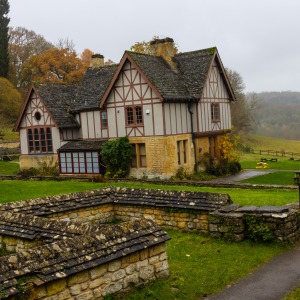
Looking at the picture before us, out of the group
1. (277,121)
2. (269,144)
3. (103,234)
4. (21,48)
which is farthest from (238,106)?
(103,234)

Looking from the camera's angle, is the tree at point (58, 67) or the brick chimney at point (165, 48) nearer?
the brick chimney at point (165, 48)

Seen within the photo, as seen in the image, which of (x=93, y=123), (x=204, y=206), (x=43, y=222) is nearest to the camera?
(x=43, y=222)

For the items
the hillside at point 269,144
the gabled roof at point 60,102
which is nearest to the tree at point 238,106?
the hillside at point 269,144

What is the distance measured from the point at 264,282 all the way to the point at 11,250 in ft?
19.8

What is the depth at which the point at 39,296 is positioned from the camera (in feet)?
23.1

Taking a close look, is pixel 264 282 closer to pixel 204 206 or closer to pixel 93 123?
pixel 204 206

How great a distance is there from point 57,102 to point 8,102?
74.4 feet

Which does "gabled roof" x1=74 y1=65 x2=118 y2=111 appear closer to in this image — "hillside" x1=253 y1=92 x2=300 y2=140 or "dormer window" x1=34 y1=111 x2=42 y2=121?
"dormer window" x1=34 y1=111 x2=42 y2=121

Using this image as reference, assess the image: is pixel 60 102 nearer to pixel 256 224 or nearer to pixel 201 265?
pixel 256 224

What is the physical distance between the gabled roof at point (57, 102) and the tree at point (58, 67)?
73.1 ft

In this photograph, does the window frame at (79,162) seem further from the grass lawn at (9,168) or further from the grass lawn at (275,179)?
the grass lawn at (275,179)

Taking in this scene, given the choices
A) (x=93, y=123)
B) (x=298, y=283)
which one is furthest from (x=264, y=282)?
(x=93, y=123)

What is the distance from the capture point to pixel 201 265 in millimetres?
10039

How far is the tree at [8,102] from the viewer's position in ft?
191
